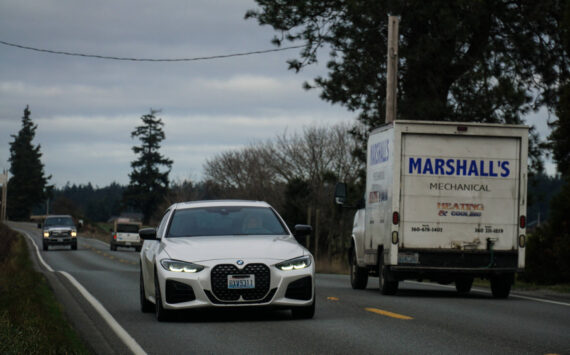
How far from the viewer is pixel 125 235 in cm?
6450

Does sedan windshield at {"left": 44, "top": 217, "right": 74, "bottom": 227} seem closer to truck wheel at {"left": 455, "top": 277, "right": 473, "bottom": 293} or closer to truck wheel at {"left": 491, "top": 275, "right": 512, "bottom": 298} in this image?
truck wheel at {"left": 455, "top": 277, "right": 473, "bottom": 293}

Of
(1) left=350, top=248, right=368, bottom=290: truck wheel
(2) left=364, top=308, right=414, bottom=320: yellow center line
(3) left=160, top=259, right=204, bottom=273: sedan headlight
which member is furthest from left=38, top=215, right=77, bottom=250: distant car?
(3) left=160, top=259, right=204, bottom=273: sedan headlight

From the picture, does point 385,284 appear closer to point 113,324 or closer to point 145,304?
point 145,304

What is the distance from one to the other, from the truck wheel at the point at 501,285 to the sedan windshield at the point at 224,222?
18.4 ft

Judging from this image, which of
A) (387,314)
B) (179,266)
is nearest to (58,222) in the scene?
(387,314)

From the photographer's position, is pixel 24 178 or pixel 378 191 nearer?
pixel 378 191

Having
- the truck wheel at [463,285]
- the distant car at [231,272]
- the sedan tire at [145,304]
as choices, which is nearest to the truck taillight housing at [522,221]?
the truck wheel at [463,285]

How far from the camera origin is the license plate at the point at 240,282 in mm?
11727

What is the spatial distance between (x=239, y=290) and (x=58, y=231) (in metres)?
48.3

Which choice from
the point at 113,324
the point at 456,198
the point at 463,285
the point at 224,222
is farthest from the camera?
the point at 463,285

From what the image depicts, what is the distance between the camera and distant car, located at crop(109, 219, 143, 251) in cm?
6400

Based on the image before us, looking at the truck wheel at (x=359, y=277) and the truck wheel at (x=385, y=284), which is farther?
the truck wheel at (x=359, y=277)

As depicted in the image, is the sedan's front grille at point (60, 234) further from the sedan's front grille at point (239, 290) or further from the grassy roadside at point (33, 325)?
the sedan's front grille at point (239, 290)

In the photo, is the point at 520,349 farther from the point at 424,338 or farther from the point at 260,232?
the point at 260,232
